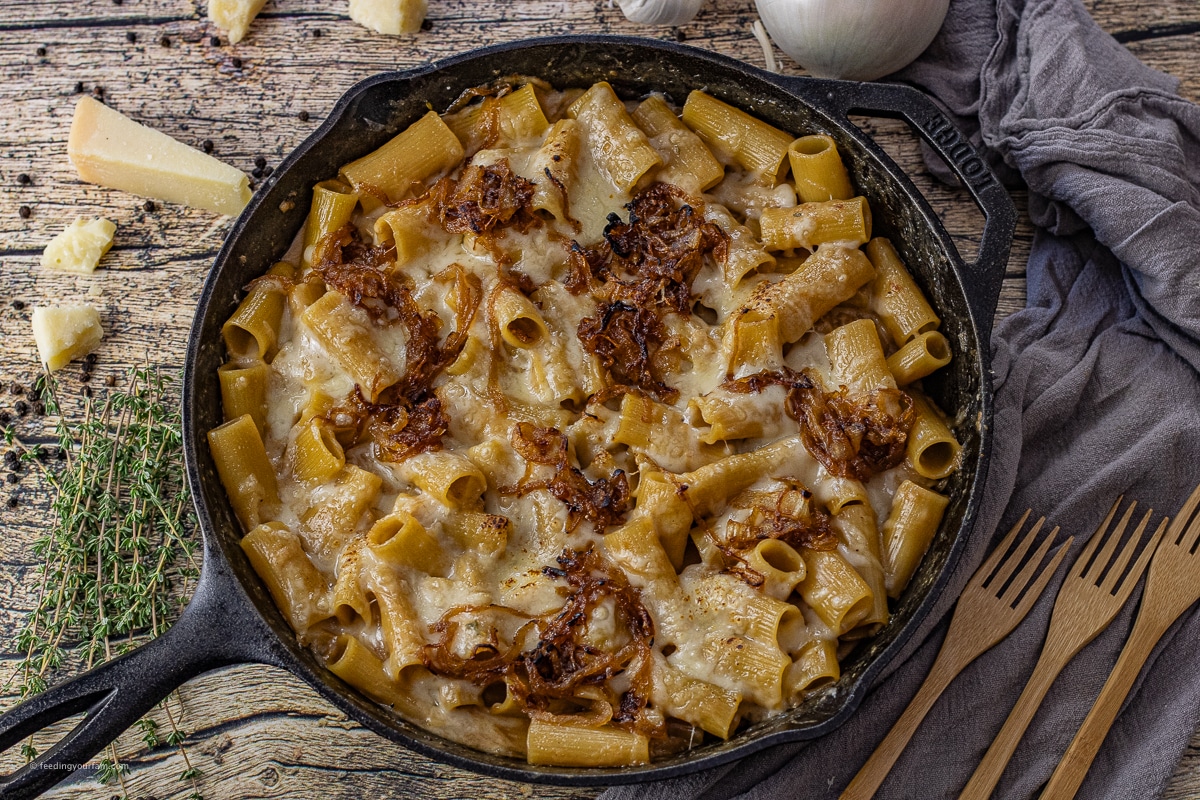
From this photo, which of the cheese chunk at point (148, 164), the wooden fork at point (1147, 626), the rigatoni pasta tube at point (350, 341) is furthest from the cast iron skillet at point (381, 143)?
the wooden fork at point (1147, 626)

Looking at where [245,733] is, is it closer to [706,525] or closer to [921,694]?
[706,525]

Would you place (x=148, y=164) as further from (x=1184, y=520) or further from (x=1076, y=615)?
(x=1184, y=520)

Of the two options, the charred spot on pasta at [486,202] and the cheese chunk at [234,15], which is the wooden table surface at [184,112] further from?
the charred spot on pasta at [486,202]

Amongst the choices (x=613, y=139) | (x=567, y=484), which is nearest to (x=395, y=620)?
(x=567, y=484)

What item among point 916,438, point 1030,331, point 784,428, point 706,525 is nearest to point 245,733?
point 706,525

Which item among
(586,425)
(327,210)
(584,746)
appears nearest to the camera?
(584,746)
